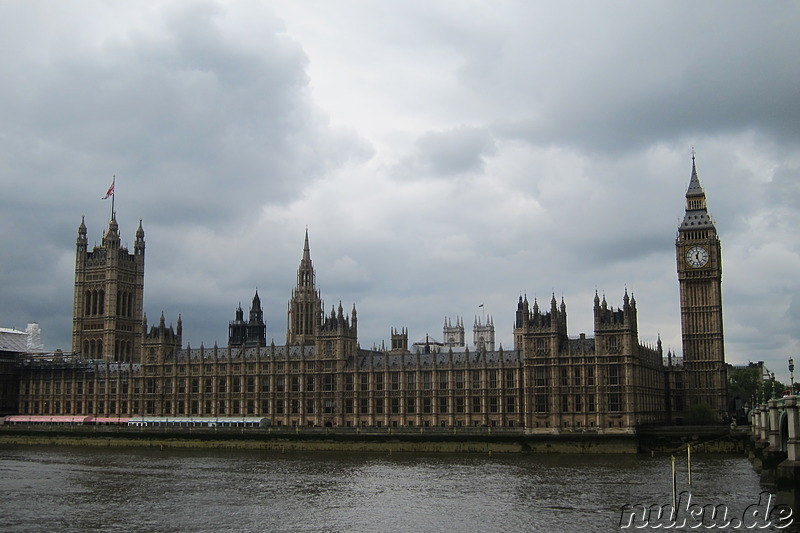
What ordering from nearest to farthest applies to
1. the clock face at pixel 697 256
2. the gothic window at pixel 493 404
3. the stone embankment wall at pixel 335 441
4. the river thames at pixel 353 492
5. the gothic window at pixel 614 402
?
the river thames at pixel 353 492
the stone embankment wall at pixel 335 441
the gothic window at pixel 614 402
the gothic window at pixel 493 404
the clock face at pixel 697 256

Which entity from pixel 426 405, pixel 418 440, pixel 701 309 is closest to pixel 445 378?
pixel 426 405

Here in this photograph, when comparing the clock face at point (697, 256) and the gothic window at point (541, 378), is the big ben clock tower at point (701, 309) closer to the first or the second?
the clock face at point (697, 256)

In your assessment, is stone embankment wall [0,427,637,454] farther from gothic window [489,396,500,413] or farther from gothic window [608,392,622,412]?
gothic window [489,396,500,413]

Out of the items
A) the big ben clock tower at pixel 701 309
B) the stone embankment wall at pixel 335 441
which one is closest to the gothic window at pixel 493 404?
the stone embankment wall at pixel 335 441

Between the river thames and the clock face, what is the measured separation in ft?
176

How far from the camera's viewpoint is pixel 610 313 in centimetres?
13025

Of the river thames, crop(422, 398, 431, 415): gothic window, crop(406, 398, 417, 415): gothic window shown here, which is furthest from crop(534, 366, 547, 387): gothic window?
crop(406, 398, 417, 415): gothic window

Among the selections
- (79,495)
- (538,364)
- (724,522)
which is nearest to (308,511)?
(79,495)

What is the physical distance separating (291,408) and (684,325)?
224ft

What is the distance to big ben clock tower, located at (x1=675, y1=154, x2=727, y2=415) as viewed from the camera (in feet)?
504

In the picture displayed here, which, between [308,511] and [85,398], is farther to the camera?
[85,398]

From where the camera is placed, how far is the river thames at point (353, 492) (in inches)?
2461

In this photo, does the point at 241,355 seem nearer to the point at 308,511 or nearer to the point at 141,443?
the point at 141,443

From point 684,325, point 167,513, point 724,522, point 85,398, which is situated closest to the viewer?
point 724,522
